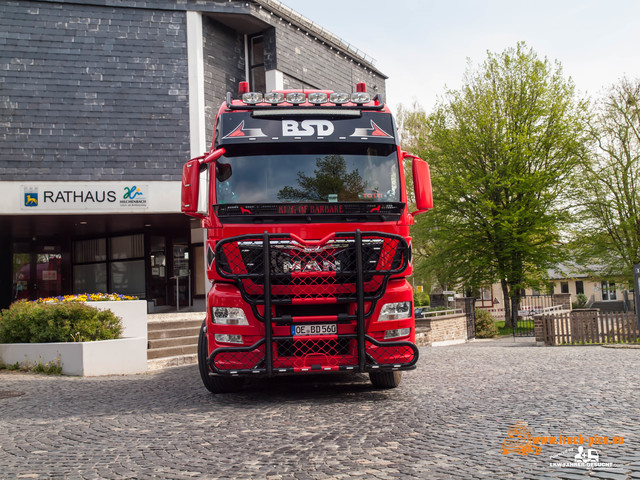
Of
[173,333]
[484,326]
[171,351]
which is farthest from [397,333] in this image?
[484,326]

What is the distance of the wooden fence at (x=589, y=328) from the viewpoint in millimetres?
19109

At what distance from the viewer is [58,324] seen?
1125cm

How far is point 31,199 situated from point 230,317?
12.5 m

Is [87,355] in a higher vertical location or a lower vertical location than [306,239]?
lower

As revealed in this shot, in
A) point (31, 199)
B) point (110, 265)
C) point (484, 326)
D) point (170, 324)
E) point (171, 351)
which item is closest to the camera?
point (171, 351)

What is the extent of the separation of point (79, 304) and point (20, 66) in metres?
9.50

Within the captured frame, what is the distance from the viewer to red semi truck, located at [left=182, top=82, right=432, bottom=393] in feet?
22.9

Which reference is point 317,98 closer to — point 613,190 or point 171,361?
point 171,361

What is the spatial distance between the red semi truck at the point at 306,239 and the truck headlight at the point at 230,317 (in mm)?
12

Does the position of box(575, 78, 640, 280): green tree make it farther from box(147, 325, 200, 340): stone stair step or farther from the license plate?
the license plate

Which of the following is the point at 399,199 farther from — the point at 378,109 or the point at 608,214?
the point at 608,214

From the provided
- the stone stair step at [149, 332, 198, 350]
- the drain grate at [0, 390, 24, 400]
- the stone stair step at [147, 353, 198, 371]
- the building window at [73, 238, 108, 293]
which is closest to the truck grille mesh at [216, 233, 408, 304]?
the drain grate at [0, 390, 24, 400]

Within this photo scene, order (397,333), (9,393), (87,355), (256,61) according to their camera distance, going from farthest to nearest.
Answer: (256,61) < (87,355) < (9,393) < (397,333)

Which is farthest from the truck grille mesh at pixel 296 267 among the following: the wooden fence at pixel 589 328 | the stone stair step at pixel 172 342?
the wooden fence at pixel 589 328
